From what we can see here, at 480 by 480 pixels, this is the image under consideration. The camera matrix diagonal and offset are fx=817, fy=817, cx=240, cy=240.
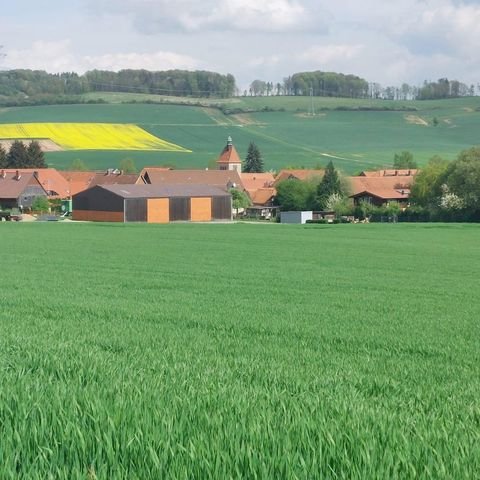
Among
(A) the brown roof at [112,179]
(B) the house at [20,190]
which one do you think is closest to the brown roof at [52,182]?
(B) the house at [20,190]

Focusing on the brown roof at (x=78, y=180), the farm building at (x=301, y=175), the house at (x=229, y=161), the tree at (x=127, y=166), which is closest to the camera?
the farm building at (x=301, y=175)

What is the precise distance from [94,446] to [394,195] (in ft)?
352

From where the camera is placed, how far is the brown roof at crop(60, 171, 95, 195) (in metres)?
125

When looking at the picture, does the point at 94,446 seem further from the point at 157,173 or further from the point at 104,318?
the point at 157,173

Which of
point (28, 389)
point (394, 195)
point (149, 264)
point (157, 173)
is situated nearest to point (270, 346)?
point (28, 389)

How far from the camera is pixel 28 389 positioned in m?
6.73

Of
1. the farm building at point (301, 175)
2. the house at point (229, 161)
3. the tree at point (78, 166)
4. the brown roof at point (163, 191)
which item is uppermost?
the house at point (229, 161)

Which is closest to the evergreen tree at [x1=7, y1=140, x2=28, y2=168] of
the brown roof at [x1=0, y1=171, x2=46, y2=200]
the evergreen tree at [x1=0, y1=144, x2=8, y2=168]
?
the evergreen tree at [x1=0, y1=144, x2=8, y2=168]

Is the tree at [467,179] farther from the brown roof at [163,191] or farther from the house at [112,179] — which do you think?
the house at [112,179]

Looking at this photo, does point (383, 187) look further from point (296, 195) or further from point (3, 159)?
point (3, 159)

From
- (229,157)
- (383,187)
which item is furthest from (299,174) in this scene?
(229,157)

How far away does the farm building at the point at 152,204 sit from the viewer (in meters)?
94.6

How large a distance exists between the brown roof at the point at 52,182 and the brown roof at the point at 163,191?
82.0 feet

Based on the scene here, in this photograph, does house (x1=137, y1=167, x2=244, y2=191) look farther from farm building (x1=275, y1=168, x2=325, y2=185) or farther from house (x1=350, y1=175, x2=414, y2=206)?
house (x1=350, y1=175, x2=414, y2=206)
